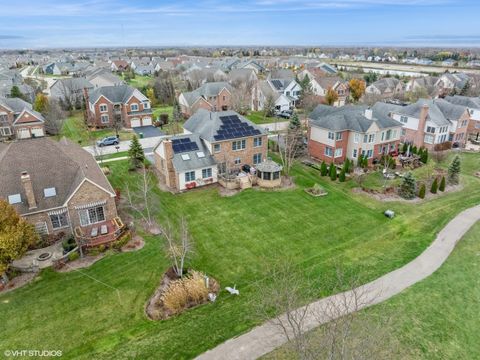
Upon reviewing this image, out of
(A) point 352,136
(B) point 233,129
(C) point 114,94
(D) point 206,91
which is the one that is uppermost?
(C) point 114,94

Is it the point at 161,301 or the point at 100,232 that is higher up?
the point at 100,232

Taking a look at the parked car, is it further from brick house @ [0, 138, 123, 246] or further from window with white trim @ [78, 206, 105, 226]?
window with white trim @ [78, 206, 105, 226]

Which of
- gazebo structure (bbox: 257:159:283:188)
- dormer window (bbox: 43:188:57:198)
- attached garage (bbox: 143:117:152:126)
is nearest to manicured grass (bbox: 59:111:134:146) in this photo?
attached garage (bbox: 143:117:152:126)

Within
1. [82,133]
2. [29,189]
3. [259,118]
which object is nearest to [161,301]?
[29,189]

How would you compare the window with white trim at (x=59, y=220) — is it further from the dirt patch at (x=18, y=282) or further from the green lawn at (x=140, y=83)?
the green lawn at (x=140, y=83)

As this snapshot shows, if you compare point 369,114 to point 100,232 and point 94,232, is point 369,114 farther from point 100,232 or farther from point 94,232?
point 94,232

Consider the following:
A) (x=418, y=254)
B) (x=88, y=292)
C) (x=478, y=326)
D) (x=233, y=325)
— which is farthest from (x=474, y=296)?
(x=88, y=292)

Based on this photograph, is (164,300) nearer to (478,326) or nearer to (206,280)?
(206,280)
